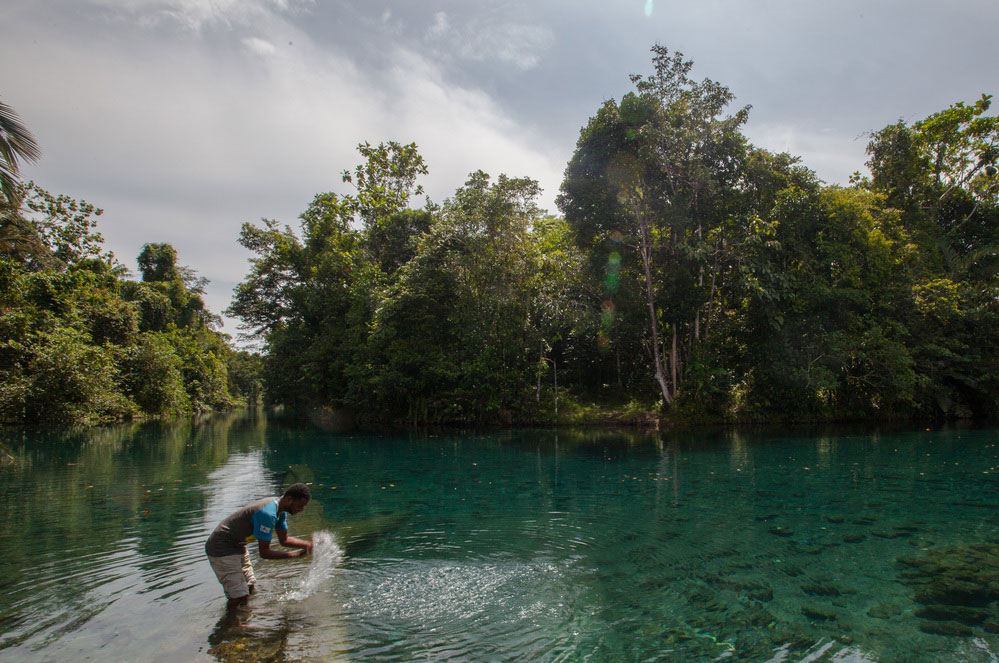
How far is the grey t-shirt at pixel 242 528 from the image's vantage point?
559 cm

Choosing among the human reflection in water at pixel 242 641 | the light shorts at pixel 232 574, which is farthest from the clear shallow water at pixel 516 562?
the light shorts at pixel 232 574

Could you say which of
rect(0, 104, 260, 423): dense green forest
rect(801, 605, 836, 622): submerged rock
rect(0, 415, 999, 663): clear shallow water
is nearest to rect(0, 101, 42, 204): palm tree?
rect(0, 104, 260, 423): dense green forest

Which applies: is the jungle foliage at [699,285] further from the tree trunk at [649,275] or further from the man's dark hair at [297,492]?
the man's dark hair at [297,492]

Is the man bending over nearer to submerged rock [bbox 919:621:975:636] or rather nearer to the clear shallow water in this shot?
the clear shallow water

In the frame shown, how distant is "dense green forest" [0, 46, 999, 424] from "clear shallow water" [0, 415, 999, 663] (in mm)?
12178

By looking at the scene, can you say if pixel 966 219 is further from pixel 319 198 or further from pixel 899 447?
pixel 319 198

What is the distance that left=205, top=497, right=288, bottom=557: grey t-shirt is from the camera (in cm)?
559

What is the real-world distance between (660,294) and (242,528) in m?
24.8

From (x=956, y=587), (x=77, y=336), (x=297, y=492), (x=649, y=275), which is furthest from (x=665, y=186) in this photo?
(x=77, y=336)

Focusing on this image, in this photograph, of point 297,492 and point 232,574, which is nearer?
point 297,492

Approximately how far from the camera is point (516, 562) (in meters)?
7.28

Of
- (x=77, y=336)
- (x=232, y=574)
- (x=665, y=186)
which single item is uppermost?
(x=665, y=186)

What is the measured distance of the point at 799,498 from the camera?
1098cm

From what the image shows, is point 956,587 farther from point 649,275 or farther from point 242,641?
point 649,275
